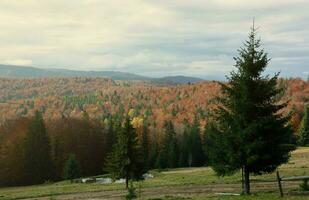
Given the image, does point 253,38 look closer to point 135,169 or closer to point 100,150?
point 135,169

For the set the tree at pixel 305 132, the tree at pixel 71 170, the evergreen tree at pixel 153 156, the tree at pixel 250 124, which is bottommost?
the evergreen tree at pixel 153 156

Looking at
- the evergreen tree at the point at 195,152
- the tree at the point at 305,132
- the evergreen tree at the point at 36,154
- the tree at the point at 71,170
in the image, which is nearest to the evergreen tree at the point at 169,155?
the evergreen tree at the point at 195,152

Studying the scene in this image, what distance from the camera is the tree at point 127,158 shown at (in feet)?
159

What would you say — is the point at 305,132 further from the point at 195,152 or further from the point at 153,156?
the point at 153,156

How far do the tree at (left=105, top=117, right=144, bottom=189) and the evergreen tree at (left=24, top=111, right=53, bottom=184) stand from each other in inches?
1756

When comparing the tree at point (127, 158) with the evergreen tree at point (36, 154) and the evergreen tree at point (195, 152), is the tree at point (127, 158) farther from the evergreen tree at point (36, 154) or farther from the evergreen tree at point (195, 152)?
the evergreen tree at point (195, 152)

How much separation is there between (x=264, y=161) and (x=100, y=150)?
276ft

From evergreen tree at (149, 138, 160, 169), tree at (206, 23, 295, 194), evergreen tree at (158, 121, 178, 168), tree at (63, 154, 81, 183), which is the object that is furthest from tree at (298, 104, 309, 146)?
tree at (206, 23, 295, 194)

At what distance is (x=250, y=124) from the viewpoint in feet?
89.0

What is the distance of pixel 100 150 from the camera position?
357ft

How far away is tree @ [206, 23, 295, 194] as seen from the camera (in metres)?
27.2

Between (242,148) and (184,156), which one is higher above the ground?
(242,148)

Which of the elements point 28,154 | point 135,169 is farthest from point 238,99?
point 28,154

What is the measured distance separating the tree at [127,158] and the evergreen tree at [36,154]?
4460 centimetres
